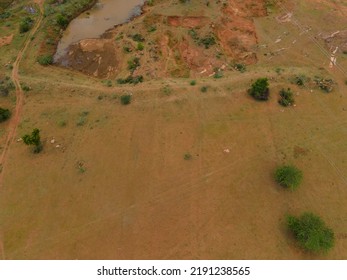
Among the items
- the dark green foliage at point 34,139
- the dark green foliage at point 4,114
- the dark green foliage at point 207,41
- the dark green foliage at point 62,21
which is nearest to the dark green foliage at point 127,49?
the dark green foliage at point 207,41

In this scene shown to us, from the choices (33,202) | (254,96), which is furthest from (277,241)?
(33,202)

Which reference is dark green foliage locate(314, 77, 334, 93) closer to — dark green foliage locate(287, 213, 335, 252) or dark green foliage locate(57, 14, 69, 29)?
dark green foliage locate(287, 213, 335, 252)

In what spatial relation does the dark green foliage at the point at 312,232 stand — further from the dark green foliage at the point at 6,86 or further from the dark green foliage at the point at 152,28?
the dark green foliage at the point at 6,86

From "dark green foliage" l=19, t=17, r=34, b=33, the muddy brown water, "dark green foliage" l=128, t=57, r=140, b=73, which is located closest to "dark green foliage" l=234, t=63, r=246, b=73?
"dark green foliage" l=128, t=57, r=140, b=73

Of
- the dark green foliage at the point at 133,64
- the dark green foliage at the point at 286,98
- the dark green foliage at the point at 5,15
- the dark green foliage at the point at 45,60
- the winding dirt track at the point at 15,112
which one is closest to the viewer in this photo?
the winding dirt track at the point at 15,112

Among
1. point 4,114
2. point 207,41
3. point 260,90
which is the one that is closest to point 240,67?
point 260,90

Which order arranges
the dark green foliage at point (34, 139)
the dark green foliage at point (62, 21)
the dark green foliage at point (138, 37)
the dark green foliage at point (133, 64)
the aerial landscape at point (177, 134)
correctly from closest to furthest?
the aerial landscape at point (177, 134), the dark green foliage at point (34, 139), the dark green foliage at point (133, 64), the dark green foliage at point (138, 37), the dark green foliage at point (62, 21)
